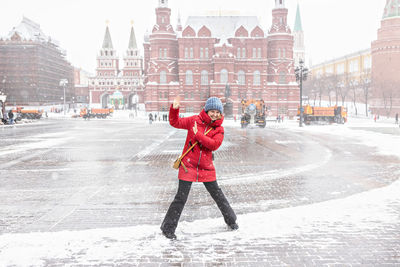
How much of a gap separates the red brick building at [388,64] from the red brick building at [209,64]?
15.7 meters

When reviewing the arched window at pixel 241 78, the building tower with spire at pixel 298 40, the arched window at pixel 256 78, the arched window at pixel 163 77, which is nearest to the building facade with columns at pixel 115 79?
the arched window at pixel 163 77

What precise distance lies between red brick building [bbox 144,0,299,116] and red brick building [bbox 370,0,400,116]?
618 inches

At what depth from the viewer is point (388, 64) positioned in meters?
70.3

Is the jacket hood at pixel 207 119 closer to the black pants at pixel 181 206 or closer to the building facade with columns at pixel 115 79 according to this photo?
the black pants at pixel 181 206

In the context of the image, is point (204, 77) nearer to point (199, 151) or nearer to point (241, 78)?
point (241, 78)

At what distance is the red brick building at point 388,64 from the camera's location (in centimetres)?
6744

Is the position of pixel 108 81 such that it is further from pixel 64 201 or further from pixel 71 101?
pixel 64 201

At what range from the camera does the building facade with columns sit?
347 feet

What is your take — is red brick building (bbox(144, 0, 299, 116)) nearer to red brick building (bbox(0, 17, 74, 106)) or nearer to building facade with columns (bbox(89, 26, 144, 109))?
red brick building (bbox(0, 17, 74, 106))

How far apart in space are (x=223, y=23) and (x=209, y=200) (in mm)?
69050

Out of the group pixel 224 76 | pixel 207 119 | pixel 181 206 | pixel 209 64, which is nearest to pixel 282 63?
pixel 224 76

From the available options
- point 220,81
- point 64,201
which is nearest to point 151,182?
point 64,201

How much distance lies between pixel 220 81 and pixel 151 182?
57014 millimetres

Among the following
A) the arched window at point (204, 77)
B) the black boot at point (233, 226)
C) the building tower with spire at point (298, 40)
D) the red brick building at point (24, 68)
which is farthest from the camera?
the building tower with spire at point (298, 40)
